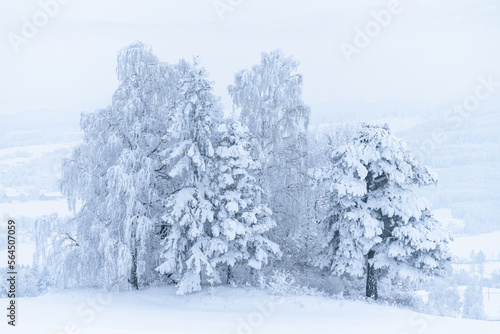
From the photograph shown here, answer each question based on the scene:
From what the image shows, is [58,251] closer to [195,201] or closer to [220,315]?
[195,201]

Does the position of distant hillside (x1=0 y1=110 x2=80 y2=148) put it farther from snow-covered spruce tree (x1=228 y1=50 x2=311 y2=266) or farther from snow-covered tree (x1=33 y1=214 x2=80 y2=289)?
snow-covered spruce tree (x1=228 y1=50 x2=311 y2=266)

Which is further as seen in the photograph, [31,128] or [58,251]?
[31,128]

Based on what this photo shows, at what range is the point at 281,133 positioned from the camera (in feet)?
89.4

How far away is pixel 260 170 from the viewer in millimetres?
25547

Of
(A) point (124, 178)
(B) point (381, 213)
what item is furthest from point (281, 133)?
(A) point (124, 178)

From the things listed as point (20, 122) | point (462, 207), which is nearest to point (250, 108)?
point (20, 122)

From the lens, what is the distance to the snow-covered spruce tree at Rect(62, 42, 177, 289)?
22.7m

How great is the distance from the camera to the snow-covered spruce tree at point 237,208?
2241cm

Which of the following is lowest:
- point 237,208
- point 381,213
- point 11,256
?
point 11,256

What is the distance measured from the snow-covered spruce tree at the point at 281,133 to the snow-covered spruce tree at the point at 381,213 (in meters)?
3.38

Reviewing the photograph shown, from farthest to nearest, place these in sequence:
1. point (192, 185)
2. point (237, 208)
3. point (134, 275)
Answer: point (134, 275), point (192, 185), point (237, 208)

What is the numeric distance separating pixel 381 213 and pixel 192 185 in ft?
27.6

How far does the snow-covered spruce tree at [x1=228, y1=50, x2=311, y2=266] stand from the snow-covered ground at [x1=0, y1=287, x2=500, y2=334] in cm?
463

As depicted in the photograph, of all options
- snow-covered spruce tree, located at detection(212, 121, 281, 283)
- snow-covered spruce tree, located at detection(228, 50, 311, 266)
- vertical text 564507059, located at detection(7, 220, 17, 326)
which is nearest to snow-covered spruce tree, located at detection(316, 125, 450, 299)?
snow-covered spruce tree, located at detection(212, 121, 281, 283)
